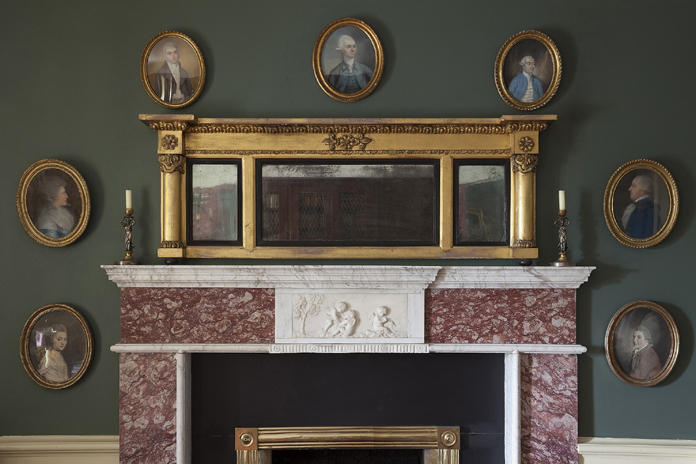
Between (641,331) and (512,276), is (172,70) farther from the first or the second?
(641,331)

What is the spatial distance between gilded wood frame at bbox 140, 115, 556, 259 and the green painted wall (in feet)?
0.44

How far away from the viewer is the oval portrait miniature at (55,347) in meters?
3.13

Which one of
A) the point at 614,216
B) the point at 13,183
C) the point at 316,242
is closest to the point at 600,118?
the point at 614,216

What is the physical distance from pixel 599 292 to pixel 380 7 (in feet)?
7.72

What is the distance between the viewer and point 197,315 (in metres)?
3.06

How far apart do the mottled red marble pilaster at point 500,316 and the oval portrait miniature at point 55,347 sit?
7.36 ft

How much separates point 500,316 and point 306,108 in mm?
1834

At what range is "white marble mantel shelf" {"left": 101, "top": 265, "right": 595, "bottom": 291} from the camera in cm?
298

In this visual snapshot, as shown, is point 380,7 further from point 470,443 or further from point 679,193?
point 470,443

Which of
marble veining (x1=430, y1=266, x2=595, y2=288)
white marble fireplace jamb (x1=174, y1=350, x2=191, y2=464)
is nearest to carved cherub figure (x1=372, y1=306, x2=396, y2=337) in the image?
marble veining (x1=430, y1=266, x2=595, y2=288)

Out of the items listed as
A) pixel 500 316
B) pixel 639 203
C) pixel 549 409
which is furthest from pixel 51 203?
pixel 639 203

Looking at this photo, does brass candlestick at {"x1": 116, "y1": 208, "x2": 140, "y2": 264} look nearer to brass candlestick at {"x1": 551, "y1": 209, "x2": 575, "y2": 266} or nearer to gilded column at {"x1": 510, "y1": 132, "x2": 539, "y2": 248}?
gilded column at {"x1": 510, "y1": 132, "x2": 539, "y2": 248}

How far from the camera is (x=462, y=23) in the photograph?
3.18 meters

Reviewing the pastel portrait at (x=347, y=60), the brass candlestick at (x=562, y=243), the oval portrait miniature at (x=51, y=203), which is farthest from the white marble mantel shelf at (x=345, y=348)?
the pastel portrait at (x=347, y=60)
